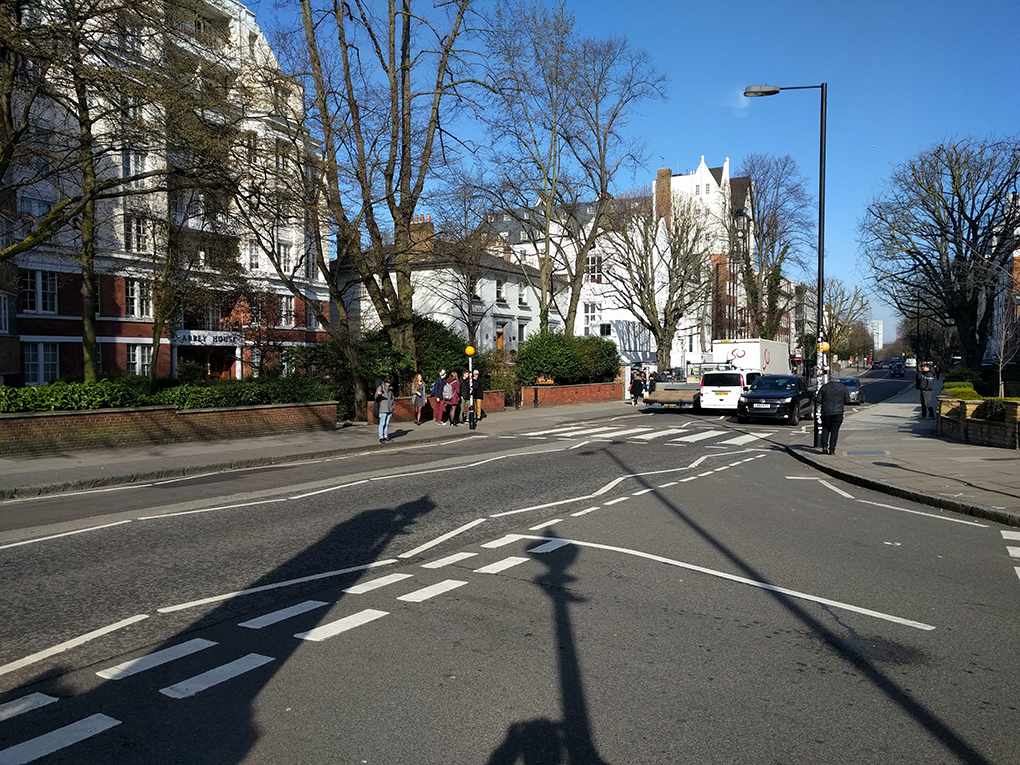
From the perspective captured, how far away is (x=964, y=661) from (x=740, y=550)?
10.8ft

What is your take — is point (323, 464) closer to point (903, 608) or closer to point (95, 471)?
point (95, 471)

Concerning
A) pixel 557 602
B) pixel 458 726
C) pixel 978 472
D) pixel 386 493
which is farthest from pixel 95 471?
pixel 978 472

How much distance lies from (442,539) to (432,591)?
84.1 inches

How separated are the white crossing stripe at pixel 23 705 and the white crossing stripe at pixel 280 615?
1430mm

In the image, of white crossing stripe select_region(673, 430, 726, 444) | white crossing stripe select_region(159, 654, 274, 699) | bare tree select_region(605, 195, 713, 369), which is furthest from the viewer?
bare tree select_region(605, 195, 713, 369)

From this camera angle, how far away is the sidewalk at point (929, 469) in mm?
11086

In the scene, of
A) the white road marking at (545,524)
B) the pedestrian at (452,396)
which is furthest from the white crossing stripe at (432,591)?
the pedestrian at (452,396)

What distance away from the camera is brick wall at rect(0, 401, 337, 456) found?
668 inches

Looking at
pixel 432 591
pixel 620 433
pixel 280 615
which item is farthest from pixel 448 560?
pixel 620 433

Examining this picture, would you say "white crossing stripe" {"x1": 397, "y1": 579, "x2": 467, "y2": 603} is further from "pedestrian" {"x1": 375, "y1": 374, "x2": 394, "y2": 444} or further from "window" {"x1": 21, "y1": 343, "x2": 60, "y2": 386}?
"window" {"x1": 21, "y1": 343, "x2": 60, "y2": 386}

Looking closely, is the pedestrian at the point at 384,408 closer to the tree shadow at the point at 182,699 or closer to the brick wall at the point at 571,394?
the tree shadow at the point at 182,699

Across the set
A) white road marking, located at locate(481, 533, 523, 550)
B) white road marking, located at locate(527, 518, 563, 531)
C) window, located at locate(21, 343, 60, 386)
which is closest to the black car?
white road marking, located at locate(527, 518, 563, 531)

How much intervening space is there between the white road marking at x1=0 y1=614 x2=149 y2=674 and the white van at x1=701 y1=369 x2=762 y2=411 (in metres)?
27.7

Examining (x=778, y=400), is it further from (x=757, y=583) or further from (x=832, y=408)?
(x=757, y=583)
